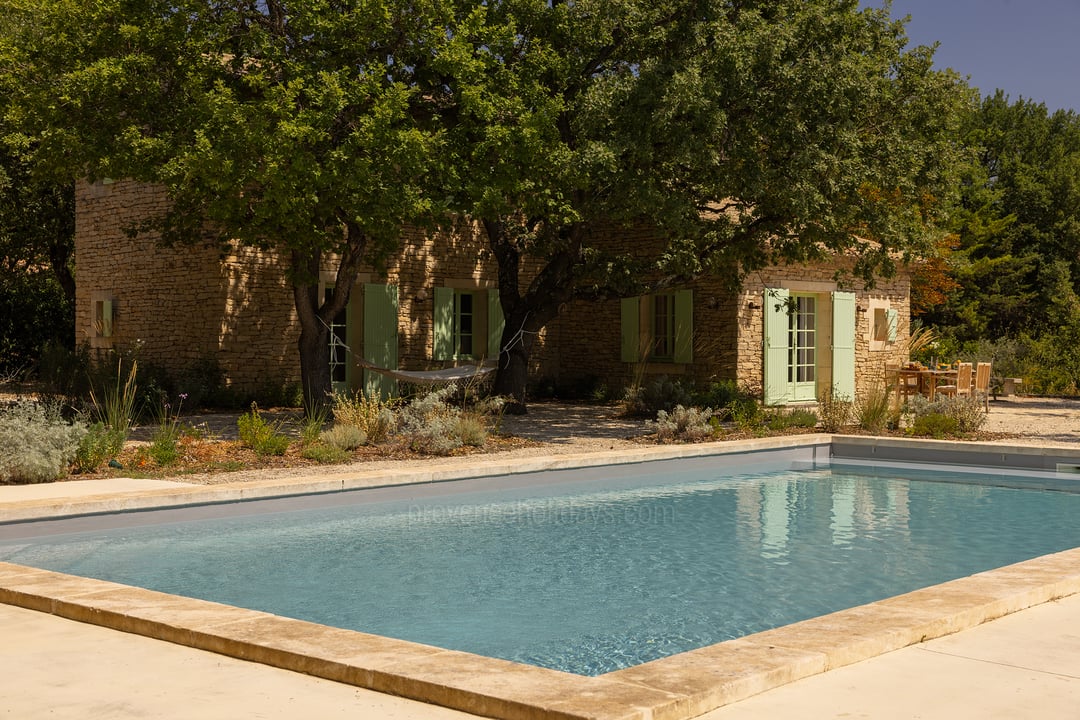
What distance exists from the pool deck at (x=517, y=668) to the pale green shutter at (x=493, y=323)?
13.0 meters

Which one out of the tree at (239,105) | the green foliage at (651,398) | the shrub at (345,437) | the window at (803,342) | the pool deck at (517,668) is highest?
the tree at (239,105)

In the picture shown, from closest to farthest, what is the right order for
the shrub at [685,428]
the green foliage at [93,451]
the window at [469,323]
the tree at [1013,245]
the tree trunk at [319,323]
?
the green foliage at [93,451], the shrub at [685,428], the tree trunk at [319,323], the window at [469,323], the tree at [1013,245]

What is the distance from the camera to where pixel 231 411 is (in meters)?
14.4

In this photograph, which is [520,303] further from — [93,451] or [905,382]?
[93,451]

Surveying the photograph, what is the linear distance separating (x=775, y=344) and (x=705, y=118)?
6.04 meters

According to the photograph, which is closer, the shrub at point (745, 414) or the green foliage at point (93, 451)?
the green foliage at point (93, 451)

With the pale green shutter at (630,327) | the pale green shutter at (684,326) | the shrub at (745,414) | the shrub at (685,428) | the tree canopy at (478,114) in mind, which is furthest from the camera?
the pale green shutter at (630,327)

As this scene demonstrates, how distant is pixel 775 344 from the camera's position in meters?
16.4

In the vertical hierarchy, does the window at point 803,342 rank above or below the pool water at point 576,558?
above

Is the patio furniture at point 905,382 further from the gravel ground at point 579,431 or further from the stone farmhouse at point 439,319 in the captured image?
the gravel ground at point 579,431

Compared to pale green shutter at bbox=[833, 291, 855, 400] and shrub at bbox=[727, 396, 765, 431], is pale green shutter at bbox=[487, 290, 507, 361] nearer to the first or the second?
shrub at bbox=[727, 396, 765, 431]

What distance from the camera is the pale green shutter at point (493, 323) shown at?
17.4 m

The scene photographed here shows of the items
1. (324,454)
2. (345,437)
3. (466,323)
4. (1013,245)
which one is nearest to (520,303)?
(466,323)

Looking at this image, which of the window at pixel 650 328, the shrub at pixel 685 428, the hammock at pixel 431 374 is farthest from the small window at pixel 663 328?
the shrub at pixel 685 428
